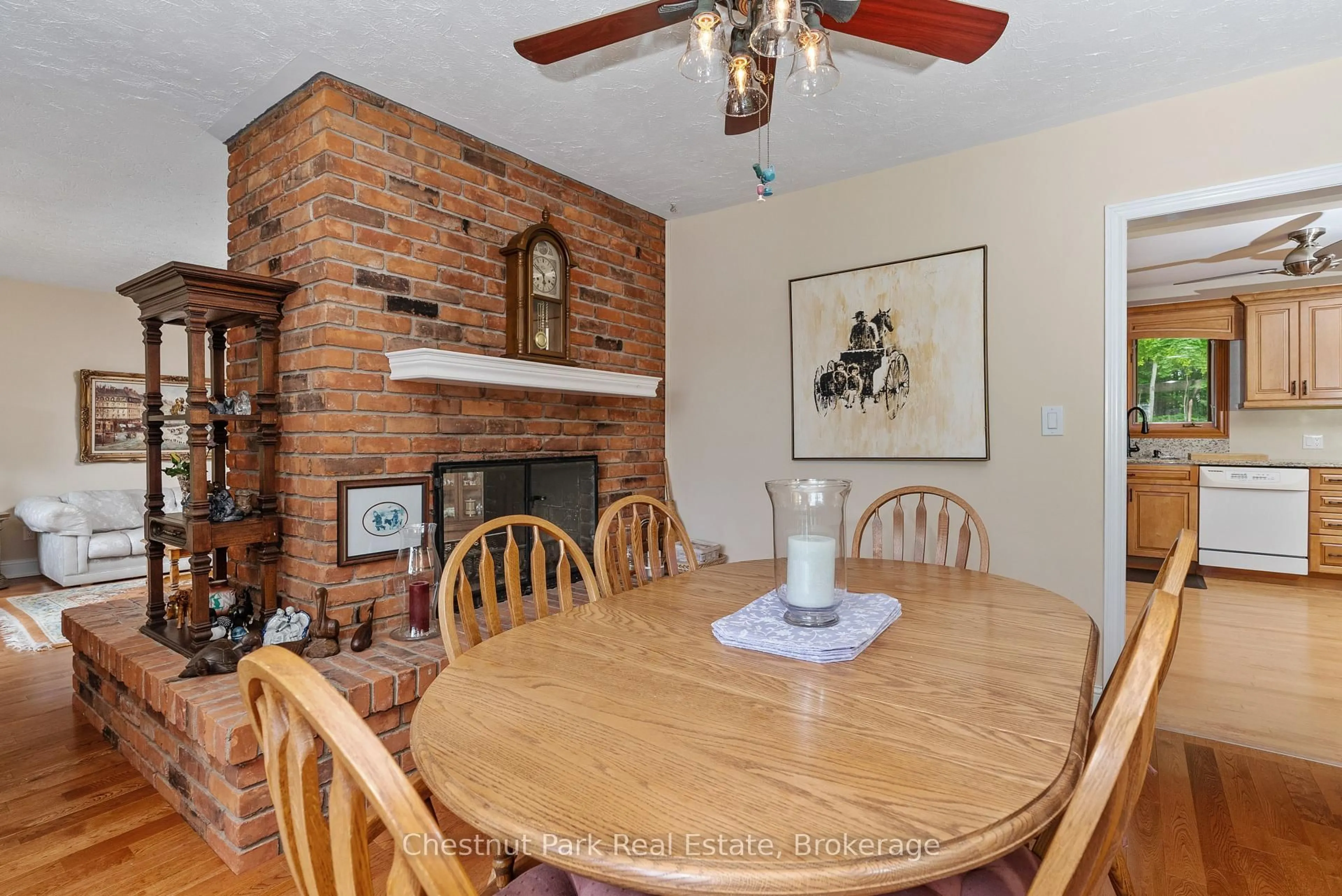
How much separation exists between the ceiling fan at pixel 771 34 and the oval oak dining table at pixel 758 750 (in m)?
A: 1.11

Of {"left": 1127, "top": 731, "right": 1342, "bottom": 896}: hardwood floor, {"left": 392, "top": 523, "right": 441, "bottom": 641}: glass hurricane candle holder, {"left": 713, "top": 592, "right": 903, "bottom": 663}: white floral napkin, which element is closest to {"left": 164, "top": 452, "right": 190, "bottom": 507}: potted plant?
{"left": 392, "top": 523, "right": 441, "bottom": 641}: glass hurricane candle holder

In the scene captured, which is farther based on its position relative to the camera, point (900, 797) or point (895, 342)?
point (895, 342)

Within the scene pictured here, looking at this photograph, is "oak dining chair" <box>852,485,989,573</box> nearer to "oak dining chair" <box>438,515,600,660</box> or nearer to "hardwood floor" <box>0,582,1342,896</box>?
"hardwood floor" <box>0,582,1342,896</box>

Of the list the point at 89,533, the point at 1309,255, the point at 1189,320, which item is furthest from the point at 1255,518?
the point at 89,533

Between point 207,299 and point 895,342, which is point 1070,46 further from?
point 207,299

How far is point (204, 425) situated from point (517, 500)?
115 cm

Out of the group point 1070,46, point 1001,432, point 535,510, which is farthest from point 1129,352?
point 535,510

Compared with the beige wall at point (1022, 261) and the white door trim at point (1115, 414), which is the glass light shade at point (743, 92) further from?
the white door trim at point (1115, 414)

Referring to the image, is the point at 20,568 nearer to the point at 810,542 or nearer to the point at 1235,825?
the point at 810,542

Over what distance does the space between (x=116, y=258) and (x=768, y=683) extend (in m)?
5.28

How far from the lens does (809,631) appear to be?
123 centimetres

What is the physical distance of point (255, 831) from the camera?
5.49ft

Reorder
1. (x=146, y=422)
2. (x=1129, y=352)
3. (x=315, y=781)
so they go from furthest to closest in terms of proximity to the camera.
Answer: (x=1129, y=352) < (x=146, y=422) < (x=315, y=781)

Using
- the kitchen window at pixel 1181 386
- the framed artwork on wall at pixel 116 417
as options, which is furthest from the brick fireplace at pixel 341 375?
the kitchen window at pixel 1181 386
